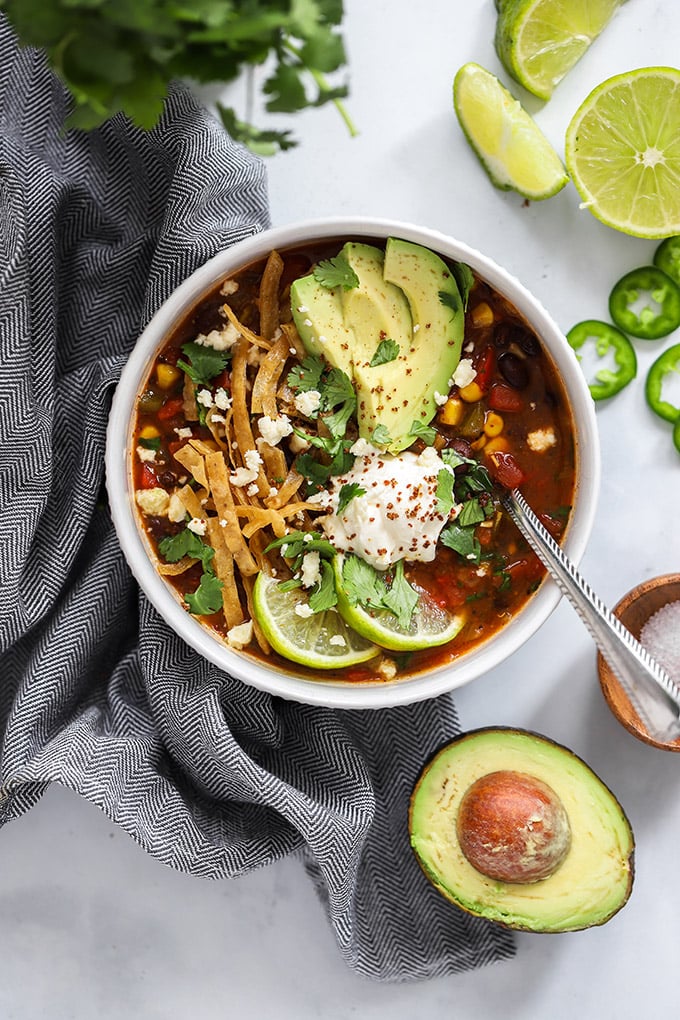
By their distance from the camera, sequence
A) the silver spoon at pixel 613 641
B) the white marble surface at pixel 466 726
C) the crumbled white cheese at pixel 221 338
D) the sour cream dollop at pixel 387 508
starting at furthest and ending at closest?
the white marble surface at pixel 466 726, the crumbled white cheese at pixel 221 338, the sour cream dollop at pixel 387 508, the silver spoon at pixel 613 641

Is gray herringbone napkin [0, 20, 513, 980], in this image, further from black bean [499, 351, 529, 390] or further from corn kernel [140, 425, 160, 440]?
black bean [499, 351, 529, 390]

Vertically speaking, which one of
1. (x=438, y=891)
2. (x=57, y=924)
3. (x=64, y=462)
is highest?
(x=64, y=462)

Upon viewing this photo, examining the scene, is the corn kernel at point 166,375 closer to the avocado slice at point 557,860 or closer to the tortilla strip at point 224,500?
the tortilla strip at point 224,500

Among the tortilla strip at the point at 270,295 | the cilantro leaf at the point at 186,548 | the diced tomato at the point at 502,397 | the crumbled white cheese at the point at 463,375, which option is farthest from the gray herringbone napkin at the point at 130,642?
the diced tomato at the point at 502,397

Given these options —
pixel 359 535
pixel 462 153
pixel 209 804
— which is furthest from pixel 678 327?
pixel 209 804

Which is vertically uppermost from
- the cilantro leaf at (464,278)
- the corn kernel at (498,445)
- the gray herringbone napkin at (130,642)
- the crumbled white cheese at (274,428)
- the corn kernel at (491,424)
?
the cilantro leaf at (464,278)

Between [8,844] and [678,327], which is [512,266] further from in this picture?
[8,844]

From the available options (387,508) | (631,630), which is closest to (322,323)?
(387,508)
